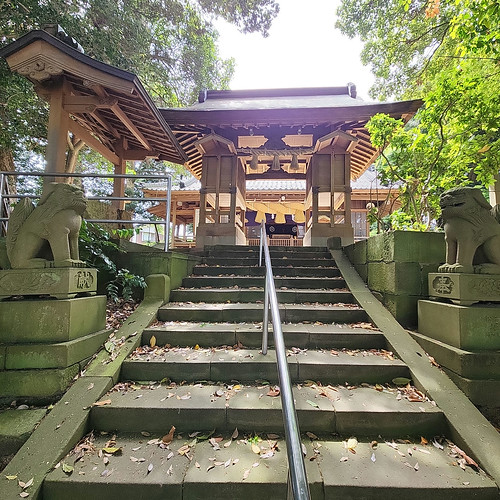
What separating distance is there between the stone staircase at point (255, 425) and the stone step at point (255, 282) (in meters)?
1.11

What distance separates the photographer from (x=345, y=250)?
215 inches

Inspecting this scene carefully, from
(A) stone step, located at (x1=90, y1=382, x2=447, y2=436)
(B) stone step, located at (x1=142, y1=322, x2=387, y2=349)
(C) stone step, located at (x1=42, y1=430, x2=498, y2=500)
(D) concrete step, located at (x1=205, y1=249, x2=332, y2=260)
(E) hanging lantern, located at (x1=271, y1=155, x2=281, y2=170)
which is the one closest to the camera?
(C) stone step, located at (x1=42, y1=430, x2=498, y2=500)

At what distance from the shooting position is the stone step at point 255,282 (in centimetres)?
436

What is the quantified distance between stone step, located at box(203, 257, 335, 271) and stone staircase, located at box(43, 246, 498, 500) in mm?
1974

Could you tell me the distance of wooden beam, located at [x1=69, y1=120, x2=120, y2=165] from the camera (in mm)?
5312

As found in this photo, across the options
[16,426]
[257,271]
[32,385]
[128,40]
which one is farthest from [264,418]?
[128,40]

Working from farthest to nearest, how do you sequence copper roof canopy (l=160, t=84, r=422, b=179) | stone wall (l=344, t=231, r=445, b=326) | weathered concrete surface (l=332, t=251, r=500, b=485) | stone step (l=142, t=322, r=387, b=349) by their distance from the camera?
1. copper roof canopy (l=160, t=84, r=422, b=179)
2. stone wall (l=344, t=231, r=445, b=326)
3. stone step (l=142, t=322, r=387, b=349)
4. weathered concrete surface (l=332, t=251, r=500, b=485)

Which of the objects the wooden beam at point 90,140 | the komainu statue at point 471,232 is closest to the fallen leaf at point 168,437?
the komainu statue at point 471,232

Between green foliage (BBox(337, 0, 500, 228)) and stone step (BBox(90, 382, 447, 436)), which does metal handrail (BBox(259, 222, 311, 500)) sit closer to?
stone step (BBox(90, 382, 447, 436))

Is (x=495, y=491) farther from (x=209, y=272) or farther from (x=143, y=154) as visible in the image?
(x=143, y=154)

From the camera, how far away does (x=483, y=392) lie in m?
2.30

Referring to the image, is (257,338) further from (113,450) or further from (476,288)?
(476,288)

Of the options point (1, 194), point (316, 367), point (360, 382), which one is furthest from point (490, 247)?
point (1, 194)

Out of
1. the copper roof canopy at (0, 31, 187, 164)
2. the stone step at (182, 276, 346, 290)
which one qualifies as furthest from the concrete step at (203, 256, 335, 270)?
the copper roof canopy at (0, 31, 187, 164)
